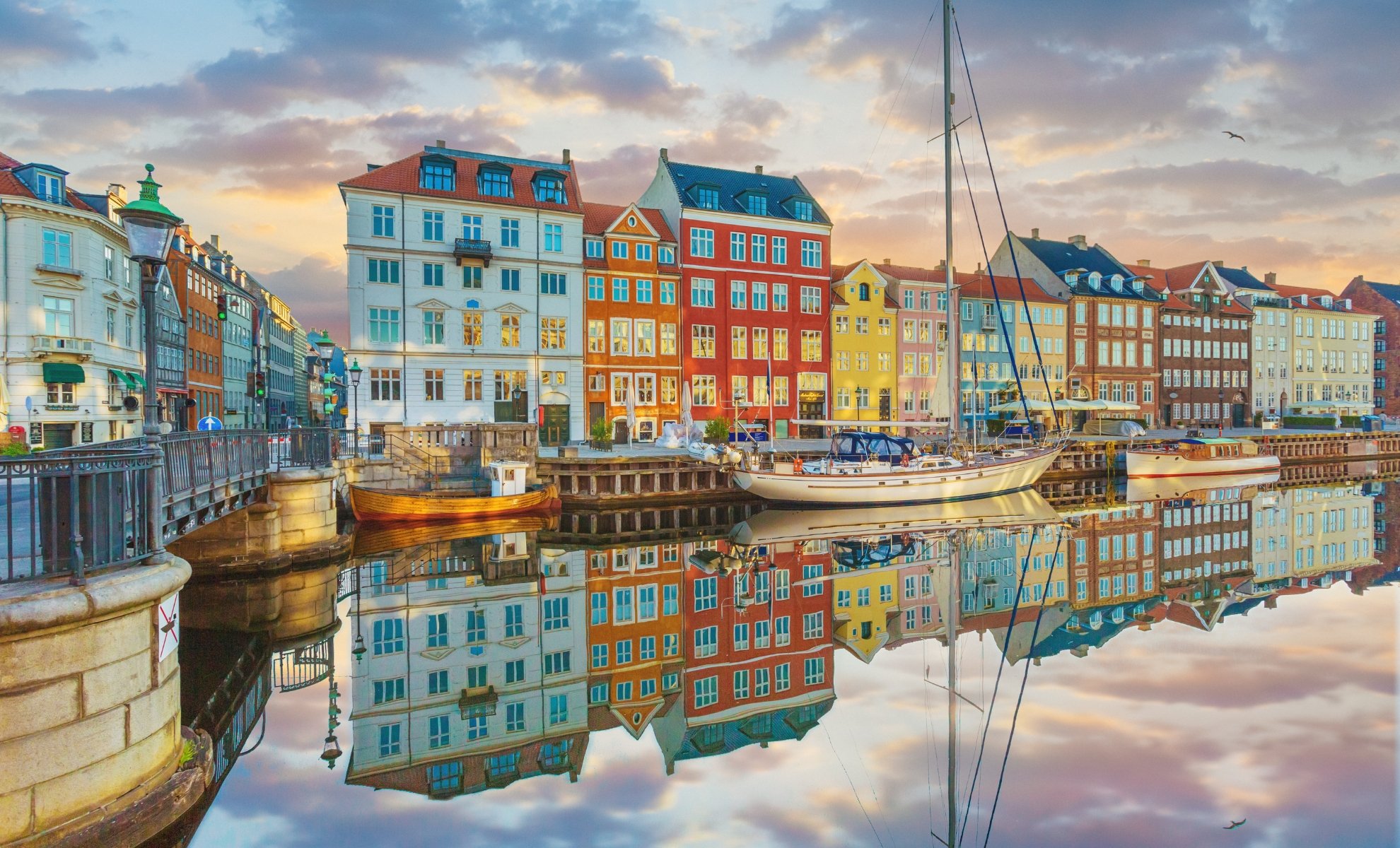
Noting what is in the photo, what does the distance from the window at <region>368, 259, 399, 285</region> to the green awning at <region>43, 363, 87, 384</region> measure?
42.4 ft

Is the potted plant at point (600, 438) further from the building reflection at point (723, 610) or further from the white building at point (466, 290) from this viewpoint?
the building reflection at point (723, 610)

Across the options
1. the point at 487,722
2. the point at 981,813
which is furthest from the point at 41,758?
the point at 981,813

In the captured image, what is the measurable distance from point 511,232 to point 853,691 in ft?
111

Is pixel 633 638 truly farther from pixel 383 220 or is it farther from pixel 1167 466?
pixel 1167 466

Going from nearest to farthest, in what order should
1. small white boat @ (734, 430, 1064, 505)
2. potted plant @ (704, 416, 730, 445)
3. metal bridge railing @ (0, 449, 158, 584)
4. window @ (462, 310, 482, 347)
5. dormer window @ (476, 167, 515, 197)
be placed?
metal bridge railing @ (0, 449, 158, 584) < small white boat @ (734, 430, 1064, 505) < potted plant @ (704, 416, 730, 445) < window @ (462, 310, 482, 347) < dormer window @ (476, 167, 515, 197)

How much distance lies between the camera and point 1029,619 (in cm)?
1647

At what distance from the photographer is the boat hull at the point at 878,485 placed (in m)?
29.5

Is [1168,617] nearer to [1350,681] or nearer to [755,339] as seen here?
[1350,681]

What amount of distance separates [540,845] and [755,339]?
40.4 metres

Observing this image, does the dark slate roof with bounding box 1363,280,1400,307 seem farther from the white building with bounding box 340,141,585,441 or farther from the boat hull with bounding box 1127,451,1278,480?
the white building with bounding box 340,141,585,441

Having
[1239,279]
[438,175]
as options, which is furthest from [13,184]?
[1239,279]

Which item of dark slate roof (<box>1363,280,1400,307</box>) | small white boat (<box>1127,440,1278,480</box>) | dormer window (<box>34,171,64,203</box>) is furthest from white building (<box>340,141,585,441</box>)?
dark slate roof (<box>1363,280,1400,307</box>)

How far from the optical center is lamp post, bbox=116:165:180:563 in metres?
7.76

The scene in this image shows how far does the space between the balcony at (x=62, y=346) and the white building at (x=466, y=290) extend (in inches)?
436
